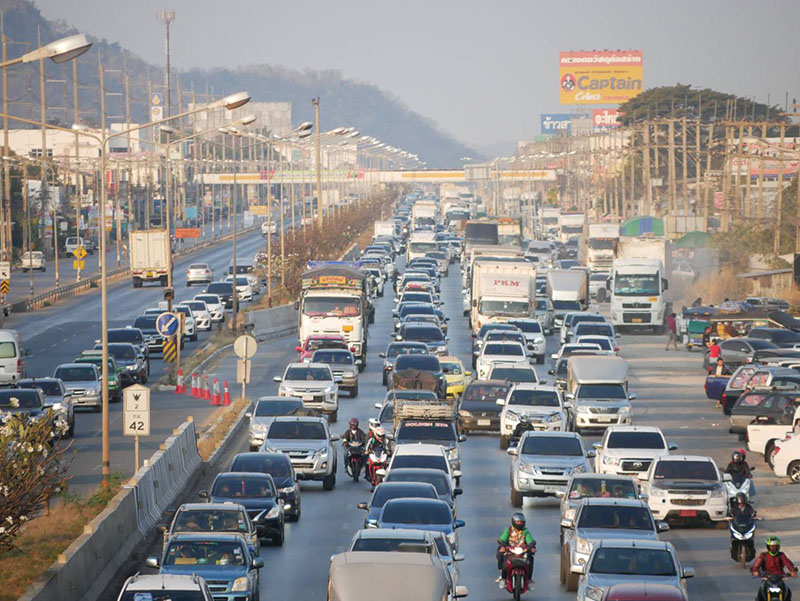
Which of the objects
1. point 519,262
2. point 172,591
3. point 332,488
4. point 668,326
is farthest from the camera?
point 668,326

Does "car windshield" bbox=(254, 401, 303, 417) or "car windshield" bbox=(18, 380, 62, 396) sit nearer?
"car windshield" bbox=(254, 401, 303, 417)

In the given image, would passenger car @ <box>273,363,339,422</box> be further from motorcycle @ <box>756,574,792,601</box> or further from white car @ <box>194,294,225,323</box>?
white car @ <box>194,294,225,323</box>

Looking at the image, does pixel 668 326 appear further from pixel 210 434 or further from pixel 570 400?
pixel 210 434

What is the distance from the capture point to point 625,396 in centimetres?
4081

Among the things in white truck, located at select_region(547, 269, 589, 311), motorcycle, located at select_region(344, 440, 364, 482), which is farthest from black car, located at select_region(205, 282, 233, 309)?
motorcycle, located at select_region(344, 440, 364, 482)

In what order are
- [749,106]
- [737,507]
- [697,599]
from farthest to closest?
[749,106] < [737,507] < [697,599]

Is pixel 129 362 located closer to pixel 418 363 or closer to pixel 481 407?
pixel 418 363

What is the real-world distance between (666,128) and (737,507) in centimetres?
15566

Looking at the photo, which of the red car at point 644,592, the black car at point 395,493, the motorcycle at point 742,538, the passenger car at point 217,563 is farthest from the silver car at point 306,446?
the red car at point 644,592

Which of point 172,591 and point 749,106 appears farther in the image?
point 749,106

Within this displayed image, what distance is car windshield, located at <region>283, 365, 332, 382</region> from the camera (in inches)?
1719

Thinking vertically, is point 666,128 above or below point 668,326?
above

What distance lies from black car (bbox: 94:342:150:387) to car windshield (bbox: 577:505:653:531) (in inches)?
1126

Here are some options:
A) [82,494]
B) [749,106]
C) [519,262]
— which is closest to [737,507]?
[82,494]
